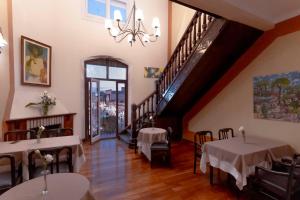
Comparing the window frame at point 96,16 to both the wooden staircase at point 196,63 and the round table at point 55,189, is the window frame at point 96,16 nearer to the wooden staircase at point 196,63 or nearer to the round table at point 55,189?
the wooden staircase at point 196,63

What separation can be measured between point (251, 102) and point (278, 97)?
575 mm

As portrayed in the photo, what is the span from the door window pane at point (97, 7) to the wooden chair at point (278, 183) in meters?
6.12

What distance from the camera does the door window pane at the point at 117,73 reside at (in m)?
6.42

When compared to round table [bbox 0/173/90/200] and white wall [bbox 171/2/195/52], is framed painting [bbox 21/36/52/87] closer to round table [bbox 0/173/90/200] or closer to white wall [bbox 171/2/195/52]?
round table [bbox 0/173/90/200]

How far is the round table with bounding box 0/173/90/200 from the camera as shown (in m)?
1.47

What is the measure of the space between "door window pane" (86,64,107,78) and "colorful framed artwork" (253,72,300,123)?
456 centimetres

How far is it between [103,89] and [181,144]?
129 inches

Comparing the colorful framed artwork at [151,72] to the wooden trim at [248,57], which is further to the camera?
the colorful framed artwork at [151,72]

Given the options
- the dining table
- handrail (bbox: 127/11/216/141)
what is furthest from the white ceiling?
the dining table

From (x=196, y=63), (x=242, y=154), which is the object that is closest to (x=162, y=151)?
(x=242, y=154)

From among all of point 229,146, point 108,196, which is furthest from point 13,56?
point 229,146

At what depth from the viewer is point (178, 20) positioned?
7.11 metres

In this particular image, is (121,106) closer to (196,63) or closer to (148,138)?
(148,138)

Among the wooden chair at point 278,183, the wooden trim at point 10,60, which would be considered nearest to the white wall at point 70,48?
the wooden trim at point 10,60
